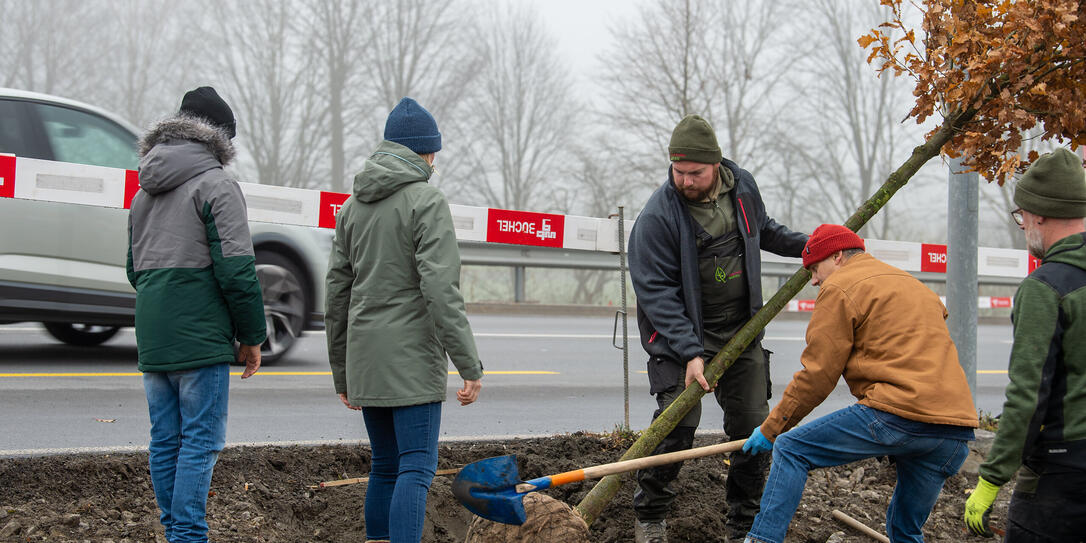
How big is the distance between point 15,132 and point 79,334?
273 cm

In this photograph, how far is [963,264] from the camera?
5637 millimetres

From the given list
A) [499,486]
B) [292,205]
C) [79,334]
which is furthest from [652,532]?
[79,334]

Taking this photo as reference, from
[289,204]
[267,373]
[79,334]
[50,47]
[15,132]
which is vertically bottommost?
[267,373]

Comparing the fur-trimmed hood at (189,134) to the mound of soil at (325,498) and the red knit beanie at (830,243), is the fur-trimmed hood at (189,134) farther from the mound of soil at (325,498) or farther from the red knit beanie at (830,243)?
the red knit beanie at (830,243)

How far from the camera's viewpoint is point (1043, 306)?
2.77m

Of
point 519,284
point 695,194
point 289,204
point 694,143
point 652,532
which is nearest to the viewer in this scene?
point 694,143

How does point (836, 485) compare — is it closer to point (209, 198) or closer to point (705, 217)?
point (705, 217)

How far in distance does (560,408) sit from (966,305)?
3.26m

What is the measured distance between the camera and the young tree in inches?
143

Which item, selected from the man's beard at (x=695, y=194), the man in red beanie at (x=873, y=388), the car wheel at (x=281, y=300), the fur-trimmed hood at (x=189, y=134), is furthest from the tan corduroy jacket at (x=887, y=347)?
the car wheel at (x=281, y=300)

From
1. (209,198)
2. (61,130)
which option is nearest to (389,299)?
(209,198)

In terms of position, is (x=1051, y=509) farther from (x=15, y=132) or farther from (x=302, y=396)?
(x=15, y=132)

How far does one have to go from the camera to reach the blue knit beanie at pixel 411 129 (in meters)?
3.54

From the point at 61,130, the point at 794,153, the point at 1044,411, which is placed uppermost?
the point at 794,153
